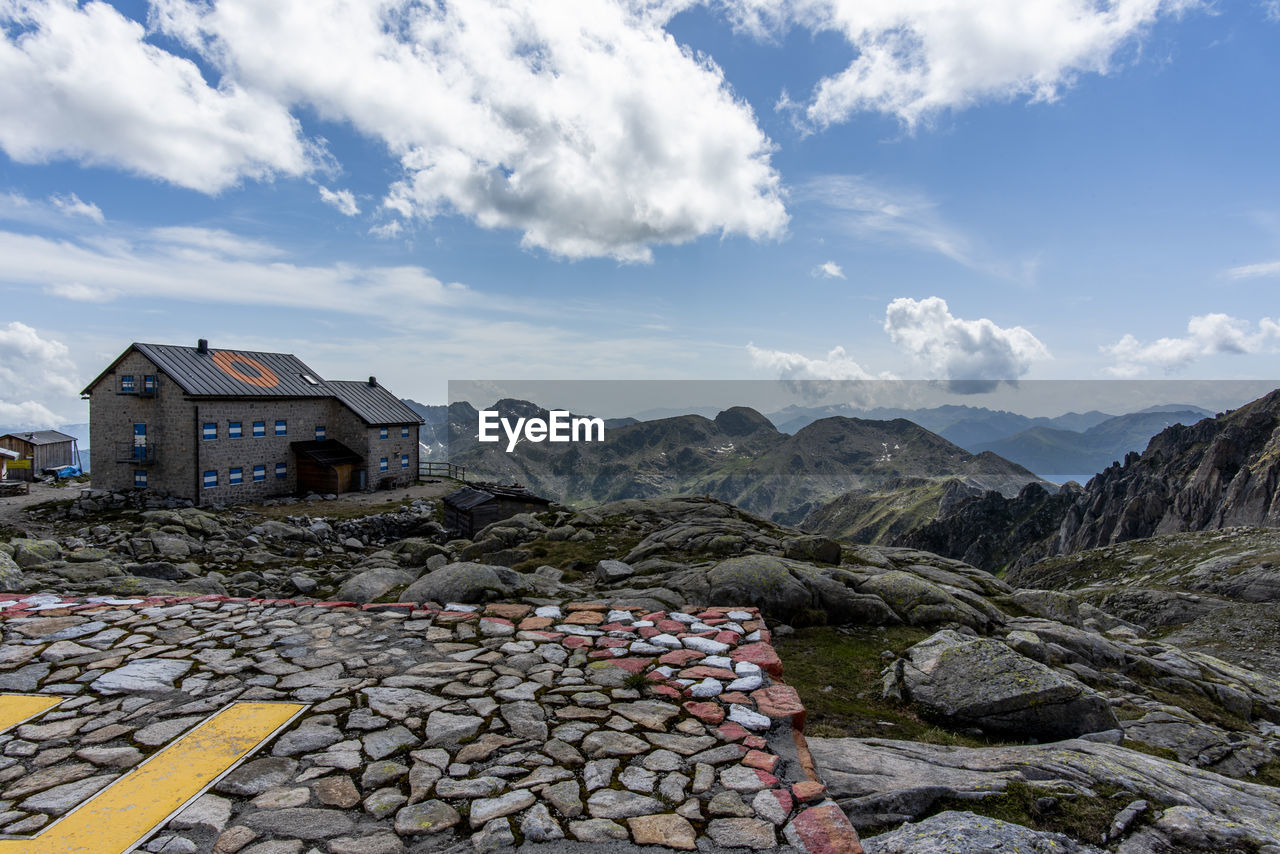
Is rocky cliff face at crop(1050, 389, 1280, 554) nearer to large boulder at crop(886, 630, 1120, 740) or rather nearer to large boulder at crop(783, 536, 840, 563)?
large boulder at crop(783, 536, 840, 563)

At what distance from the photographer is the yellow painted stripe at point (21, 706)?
5.95 m

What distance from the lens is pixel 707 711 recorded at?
6156mm

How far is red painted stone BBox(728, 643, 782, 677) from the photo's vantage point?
7.24 meters

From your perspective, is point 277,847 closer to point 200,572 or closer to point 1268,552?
point 200,572

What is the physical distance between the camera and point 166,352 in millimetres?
41062

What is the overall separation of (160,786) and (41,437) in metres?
67.7

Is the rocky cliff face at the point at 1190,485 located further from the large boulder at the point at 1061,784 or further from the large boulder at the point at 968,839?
the large boulder at the point at 968,839

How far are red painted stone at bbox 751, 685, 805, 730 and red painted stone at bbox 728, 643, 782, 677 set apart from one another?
0.48 m

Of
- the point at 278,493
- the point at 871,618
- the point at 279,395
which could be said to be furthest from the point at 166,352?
the point at 871,618

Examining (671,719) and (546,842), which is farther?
(671,719)

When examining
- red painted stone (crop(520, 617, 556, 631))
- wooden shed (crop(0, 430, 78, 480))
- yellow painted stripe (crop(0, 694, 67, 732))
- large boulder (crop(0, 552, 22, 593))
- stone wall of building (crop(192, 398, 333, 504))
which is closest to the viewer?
yellow painted stripe (crop(0, 694, 67, 732))

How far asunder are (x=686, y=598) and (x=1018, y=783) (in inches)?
317

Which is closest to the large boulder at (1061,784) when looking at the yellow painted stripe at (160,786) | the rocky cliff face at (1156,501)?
the yellow painted stripe at (160,786)

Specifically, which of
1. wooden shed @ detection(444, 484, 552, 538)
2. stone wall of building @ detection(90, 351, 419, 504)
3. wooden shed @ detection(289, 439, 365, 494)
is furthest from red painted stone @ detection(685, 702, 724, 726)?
wooden shed @ detection(289, 439, 365, 494)
